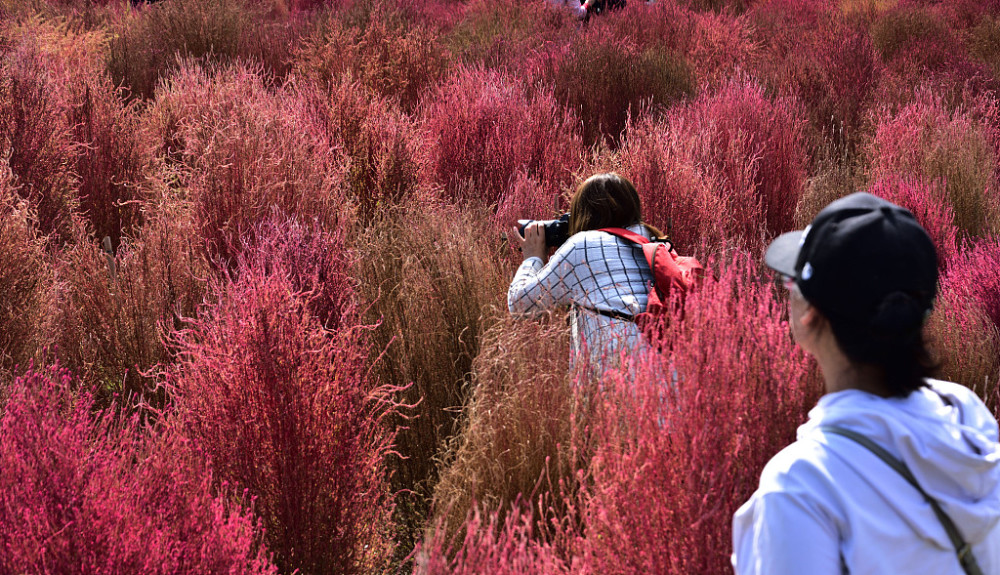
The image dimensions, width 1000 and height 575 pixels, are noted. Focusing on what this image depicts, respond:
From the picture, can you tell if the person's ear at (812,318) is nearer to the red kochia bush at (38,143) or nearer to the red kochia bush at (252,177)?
the red kochia bush at (252,177)

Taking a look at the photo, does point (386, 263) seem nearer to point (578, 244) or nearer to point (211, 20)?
point (578, 244)

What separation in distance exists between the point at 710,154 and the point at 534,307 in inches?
105

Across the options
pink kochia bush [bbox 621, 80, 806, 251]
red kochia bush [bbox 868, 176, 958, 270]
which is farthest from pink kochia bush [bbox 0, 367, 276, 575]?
red kochia bush [bbox 868, 176, 958, 270]

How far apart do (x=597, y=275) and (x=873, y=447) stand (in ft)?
6.51

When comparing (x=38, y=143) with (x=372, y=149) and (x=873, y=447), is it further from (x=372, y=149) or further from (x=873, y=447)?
(x=873, y=447)

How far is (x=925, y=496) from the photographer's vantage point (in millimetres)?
1046

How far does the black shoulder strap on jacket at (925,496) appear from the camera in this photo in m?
1.04

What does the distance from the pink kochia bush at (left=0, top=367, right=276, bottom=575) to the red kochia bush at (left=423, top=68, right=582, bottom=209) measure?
140 inches

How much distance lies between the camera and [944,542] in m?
1.04

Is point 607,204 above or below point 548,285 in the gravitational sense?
above

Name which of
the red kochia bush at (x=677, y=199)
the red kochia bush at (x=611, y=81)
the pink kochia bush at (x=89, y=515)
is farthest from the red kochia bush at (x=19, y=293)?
the red kochia bush at (x=611, y=81)

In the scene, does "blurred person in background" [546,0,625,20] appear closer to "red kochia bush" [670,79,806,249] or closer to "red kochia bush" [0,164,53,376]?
"red kochia bush" [670,79,806,249]

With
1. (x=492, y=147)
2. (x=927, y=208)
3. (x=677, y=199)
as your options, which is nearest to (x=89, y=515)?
→ (x=677, y=199)

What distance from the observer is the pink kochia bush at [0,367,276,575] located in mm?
1757
